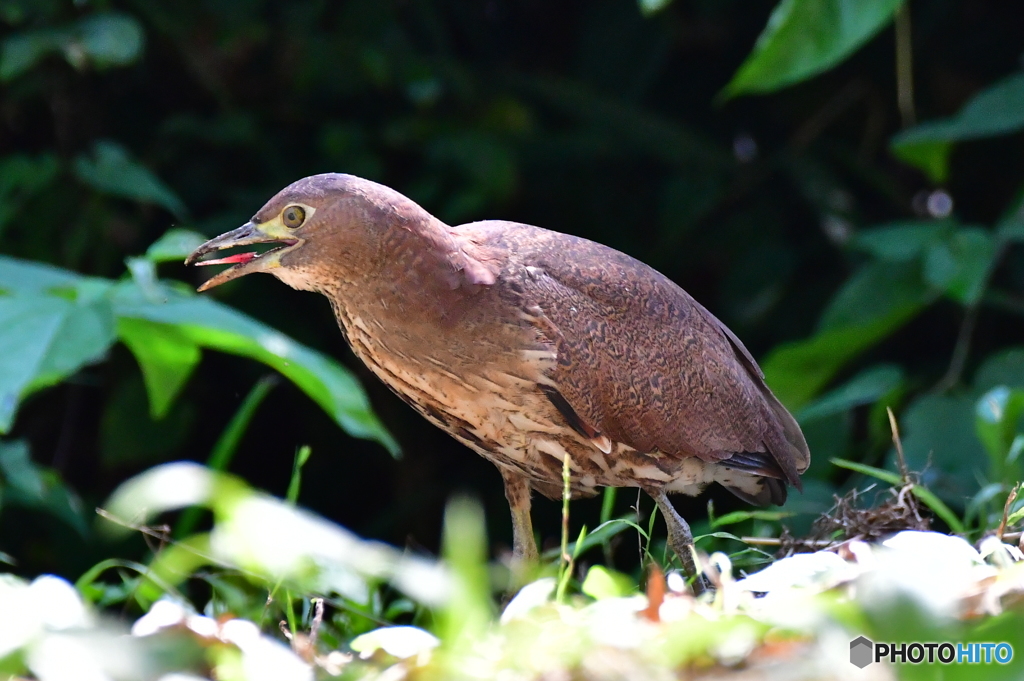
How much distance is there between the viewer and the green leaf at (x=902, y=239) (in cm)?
382

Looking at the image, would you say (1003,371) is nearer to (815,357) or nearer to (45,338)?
(815,357)

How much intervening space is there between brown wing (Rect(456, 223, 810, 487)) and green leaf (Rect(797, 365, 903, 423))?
0.60 m

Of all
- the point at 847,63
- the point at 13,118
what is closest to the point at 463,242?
the point at 13,118

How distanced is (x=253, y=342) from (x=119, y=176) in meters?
1.44

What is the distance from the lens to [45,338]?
8.59 feet

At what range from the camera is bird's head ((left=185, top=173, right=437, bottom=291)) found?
7.80 ft

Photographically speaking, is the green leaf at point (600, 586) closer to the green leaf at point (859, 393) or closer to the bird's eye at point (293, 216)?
the bird's eye at point (293, 216)

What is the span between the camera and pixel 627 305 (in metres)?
2.68

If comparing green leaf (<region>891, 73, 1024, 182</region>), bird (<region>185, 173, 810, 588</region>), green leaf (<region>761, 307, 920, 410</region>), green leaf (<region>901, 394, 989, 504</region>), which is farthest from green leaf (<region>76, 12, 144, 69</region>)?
green leaf (<region>901, 394, 989, 504</region>)

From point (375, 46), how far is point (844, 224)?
2.16 metres

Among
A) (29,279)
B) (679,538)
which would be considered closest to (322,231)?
(29,279)

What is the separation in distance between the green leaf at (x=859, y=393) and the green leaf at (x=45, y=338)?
213 centimetres

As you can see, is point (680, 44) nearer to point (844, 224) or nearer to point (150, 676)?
point (844, 224)

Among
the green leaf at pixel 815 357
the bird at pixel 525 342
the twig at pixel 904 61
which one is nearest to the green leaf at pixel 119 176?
the bird at pixel 525 342
